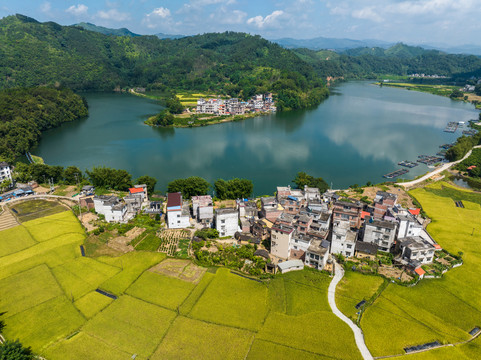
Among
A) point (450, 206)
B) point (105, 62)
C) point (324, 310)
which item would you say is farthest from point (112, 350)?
point (105, 62)

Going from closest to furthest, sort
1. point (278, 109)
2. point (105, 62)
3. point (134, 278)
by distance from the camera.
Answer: point (134, 278)
point (278, 109)
point (105, 62)

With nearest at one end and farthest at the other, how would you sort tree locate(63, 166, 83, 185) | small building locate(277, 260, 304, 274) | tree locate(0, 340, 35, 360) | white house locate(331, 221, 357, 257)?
tree locate(0, 340, 35, 360), small building locate(277, 260, 304, 274), white house locate(331, 221, 357, 257), tree locate(63, 166, 83, 185)

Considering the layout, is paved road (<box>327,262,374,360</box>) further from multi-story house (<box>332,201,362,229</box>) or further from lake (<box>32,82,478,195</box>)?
lake (<box>32,82,478,195</box>)

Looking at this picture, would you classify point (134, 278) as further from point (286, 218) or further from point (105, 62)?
point (105, 62)

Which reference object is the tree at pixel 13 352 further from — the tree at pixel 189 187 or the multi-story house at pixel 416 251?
the multi-story house at pixel 416 251


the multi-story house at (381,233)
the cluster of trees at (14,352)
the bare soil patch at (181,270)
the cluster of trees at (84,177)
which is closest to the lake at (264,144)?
the cluster of trees at (84,177)

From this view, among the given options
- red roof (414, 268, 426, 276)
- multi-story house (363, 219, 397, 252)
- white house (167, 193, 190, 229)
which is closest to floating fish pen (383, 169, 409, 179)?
multi-story house (363, 219, 397, 252)

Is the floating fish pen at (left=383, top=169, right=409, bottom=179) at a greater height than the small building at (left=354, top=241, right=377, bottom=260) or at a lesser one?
lesser
